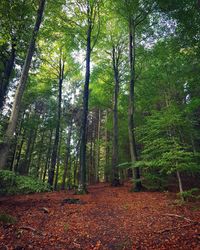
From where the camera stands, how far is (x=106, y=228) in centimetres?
477

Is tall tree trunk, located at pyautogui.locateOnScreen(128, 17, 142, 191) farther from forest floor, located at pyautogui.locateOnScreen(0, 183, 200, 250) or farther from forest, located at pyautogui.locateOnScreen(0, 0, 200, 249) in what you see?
forest floor, located at pyautogui.locateOnScreen(0, 183, 200, 250)

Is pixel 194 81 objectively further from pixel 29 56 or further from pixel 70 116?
pixel 70 116

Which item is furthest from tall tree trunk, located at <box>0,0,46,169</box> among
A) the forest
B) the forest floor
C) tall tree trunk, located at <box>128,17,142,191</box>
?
tall tree trunk, located at <box>128,17,142,191</box>

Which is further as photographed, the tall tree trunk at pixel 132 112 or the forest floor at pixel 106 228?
the tall tree trunk at pixel 132 112

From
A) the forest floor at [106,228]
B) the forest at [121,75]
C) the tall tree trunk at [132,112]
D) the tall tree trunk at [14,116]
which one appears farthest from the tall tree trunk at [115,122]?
the tall tree trunk at [14,116]

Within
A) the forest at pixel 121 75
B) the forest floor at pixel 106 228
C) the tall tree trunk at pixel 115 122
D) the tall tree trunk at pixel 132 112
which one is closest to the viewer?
the forest floor at pixel 106 228

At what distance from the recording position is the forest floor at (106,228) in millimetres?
3769

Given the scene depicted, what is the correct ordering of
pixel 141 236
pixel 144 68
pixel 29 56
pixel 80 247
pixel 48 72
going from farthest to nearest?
1. pixel 48 72
2. pixel 144 68
3. pixel 29 56
4. pixel 141 236
5. pixel 80 247

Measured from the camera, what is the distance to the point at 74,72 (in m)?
15.1

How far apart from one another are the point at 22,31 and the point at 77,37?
6.07 meters

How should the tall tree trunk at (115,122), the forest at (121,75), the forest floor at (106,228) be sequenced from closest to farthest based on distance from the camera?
1. the forest floor at (106,228)
2. the forest at (121,75)
3. the tall tree trunk at (115,122)

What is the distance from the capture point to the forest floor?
12.4ft

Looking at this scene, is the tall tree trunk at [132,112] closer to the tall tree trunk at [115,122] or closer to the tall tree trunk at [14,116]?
the tall tree trunk at [115,122]

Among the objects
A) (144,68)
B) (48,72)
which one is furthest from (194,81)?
(48,72)
